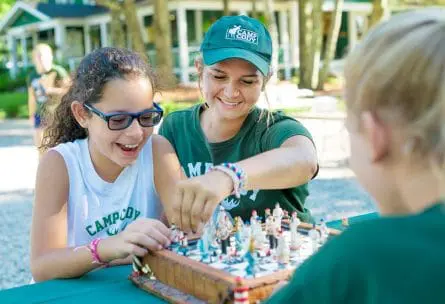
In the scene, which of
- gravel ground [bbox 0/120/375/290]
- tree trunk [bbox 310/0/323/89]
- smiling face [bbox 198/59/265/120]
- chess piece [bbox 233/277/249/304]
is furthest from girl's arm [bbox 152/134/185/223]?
tree trunk [bbox 310/0/323/89]

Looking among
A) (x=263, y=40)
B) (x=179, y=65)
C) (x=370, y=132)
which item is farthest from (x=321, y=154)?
(x=179, y=65)

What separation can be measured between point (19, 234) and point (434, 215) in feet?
20.3

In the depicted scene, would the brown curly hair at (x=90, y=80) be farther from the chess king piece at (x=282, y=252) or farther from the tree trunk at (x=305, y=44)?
the tree trunk at (x=305, y=44)

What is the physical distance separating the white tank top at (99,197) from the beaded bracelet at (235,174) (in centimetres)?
73

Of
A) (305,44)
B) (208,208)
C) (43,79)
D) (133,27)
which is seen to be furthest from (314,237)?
(305,44)

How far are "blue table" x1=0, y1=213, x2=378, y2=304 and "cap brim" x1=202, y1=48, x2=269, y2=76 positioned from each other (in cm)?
99

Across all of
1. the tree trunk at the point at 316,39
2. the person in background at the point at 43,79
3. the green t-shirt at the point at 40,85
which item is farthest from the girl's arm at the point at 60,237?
the tree trunk at the point at 316,39

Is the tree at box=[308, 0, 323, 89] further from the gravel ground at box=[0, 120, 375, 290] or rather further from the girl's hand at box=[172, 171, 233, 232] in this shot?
the girl's hand at box=[172, 171, 233, 232]

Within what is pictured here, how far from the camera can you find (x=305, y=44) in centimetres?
2103

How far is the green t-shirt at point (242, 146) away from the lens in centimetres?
252

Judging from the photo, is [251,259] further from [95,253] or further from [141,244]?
[95,253]

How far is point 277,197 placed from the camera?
2.54 meters

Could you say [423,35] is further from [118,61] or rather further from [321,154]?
[321,154]

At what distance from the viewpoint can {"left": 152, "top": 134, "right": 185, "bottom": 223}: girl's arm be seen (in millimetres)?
2453
